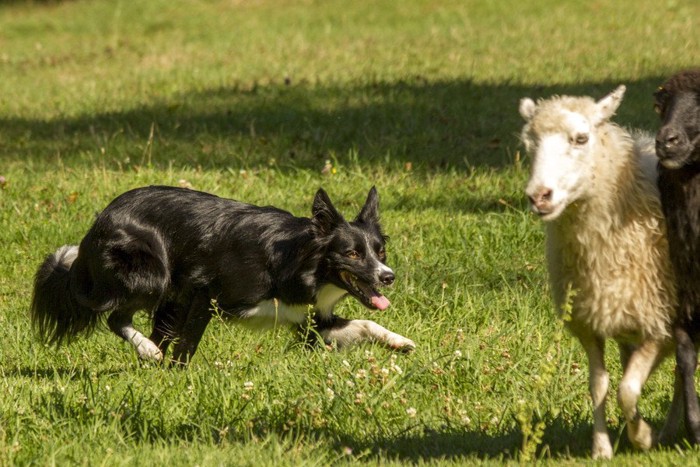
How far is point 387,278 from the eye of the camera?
22.9ft

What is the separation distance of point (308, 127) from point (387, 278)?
573 cm

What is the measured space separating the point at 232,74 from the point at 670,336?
11.3m

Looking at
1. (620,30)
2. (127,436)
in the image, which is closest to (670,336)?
(127,436)

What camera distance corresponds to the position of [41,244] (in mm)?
9141

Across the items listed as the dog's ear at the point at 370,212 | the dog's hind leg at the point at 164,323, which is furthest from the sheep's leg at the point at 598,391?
the dog's hind leg at the point at 164,323

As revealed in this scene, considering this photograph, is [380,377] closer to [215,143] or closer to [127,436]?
[127,436]

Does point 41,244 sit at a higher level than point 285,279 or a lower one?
lower

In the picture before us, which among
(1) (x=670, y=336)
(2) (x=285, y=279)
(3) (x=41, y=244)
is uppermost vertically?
(1) (x=670, y=336)

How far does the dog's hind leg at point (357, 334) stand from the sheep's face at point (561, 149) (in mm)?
2105

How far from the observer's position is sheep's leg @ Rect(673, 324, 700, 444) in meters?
5.21

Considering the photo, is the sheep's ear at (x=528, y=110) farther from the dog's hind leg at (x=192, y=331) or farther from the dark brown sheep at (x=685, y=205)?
the dog's hind leg at (x=192, y=331)

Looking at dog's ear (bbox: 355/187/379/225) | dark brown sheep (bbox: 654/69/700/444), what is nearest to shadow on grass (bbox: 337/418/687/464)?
dark brown sheep (bbox: 654/69/700/444)

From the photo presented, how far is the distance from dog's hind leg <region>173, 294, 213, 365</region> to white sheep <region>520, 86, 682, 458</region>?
2.63 metres

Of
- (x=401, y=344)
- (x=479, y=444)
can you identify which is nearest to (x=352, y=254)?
(x=401, y=344)
